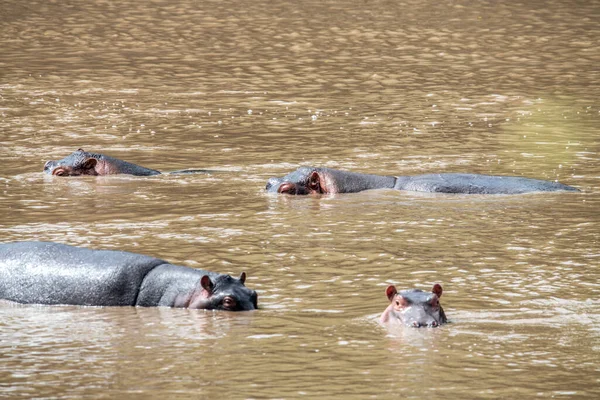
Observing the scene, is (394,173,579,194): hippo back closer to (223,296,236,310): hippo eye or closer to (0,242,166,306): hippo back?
(0,242,166,306): hippo back

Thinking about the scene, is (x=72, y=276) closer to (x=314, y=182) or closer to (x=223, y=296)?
(x=223, y=296)

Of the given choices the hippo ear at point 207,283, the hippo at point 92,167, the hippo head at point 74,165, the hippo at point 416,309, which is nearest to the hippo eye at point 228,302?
the hippo ear at point 207,283

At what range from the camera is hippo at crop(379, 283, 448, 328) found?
330 inches

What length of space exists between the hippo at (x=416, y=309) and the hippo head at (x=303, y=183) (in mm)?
5005

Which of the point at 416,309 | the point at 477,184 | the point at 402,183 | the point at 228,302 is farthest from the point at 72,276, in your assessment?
the point at 477,184

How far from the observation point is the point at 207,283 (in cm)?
889

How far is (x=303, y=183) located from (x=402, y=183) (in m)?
0.94

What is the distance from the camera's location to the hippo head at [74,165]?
47.5 feet

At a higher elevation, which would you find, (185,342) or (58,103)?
(58,103)

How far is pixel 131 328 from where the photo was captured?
8.61 m

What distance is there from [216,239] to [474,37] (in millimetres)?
14388

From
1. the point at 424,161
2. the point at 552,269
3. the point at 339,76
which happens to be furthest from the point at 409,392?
the point at 339,76

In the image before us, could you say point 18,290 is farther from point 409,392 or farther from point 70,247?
point 409,392

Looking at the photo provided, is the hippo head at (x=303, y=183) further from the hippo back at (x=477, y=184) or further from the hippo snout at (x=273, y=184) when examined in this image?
the hippo back at (x=477, y=184)
